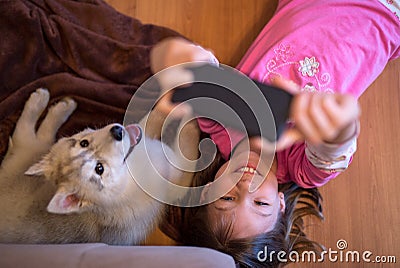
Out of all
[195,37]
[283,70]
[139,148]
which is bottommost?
[139,148]

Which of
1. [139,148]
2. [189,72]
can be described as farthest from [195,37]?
[139,148]

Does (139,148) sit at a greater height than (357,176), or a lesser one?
greater

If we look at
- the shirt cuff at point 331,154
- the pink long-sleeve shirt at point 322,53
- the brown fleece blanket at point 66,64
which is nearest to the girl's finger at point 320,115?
the shirt cuff at point 331,154

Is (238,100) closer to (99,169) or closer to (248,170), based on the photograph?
(248,170)

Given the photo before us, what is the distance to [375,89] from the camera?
56.2 inches

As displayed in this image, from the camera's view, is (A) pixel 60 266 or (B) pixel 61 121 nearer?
(A) pixel 60 266

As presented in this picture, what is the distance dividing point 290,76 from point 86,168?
2.18 ft

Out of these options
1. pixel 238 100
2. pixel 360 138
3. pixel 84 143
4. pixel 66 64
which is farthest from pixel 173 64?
pixel 360 138

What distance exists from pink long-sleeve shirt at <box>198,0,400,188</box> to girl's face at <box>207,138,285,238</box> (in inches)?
3.6

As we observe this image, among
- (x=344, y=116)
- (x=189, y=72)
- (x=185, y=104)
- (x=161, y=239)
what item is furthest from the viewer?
(x=161, y=239)

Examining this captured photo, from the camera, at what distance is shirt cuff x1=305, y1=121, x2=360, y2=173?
3.15 feet

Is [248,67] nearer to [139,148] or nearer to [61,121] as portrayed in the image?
[139,148]

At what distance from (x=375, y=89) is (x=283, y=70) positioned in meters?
0.42

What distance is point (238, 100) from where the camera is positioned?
44.0 inches
